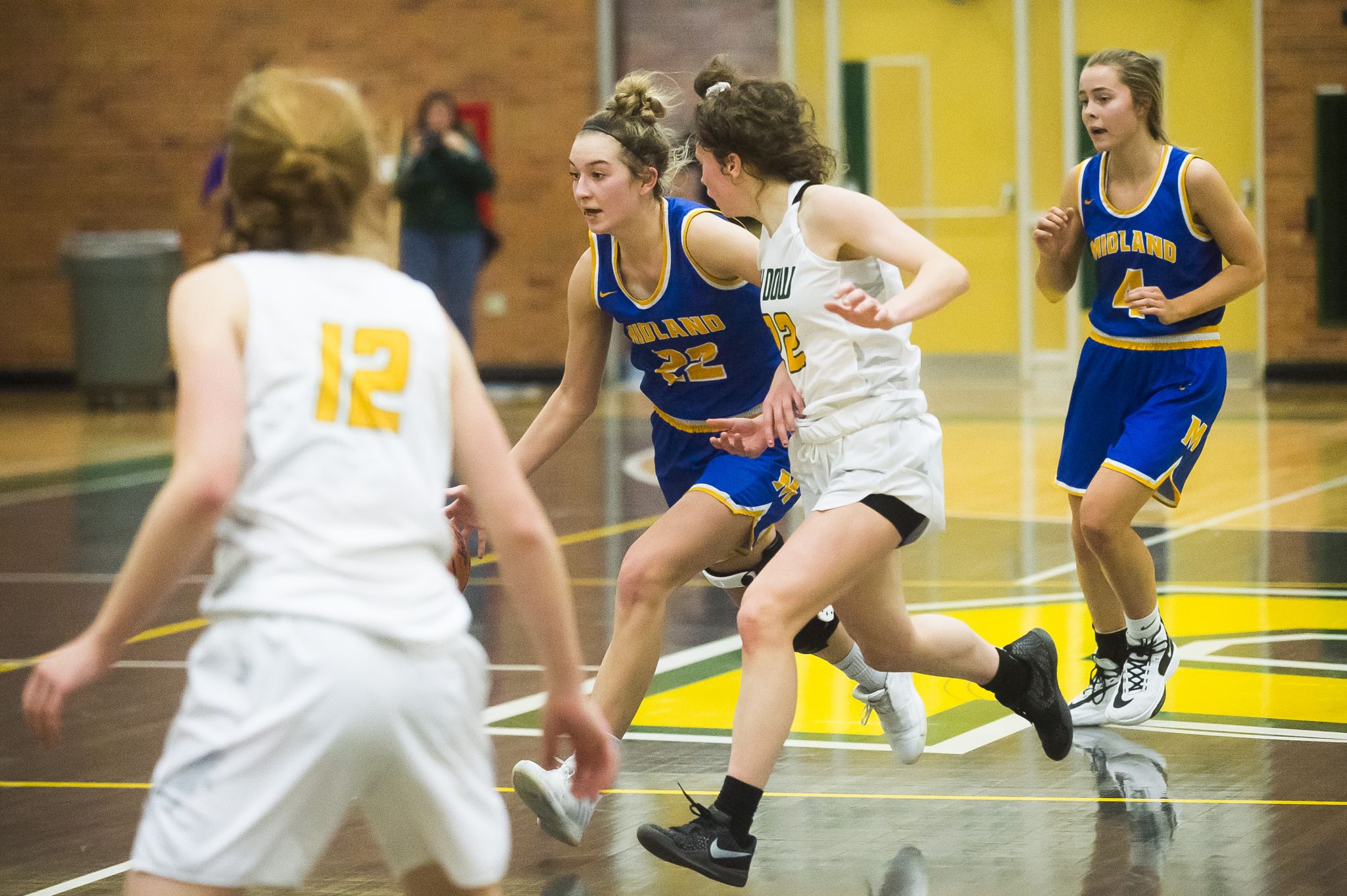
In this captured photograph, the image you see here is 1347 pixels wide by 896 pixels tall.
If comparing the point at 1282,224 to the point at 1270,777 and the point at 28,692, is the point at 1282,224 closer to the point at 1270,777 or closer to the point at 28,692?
the point at 1270,777

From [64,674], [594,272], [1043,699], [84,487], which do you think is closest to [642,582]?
[594,272]

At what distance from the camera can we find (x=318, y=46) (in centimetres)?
1789

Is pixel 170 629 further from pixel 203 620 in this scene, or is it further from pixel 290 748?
pixel 290 748

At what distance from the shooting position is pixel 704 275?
15.7 feet

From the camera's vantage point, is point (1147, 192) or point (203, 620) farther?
point (203, 620)

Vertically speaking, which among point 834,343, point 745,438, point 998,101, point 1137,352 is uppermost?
point 998,101

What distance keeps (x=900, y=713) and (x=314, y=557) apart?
2.83 meters

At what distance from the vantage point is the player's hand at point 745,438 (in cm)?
441

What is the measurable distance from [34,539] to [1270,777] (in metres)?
6.90

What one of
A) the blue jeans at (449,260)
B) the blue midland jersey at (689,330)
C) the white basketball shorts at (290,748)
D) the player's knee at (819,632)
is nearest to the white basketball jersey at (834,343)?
the blue midland jersey at (689,330)

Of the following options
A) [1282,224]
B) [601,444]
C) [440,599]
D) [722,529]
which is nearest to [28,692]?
[440,599]

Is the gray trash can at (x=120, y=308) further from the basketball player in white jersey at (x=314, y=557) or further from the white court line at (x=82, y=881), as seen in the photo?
the basketball player in white jersey at (x=314, y=557)

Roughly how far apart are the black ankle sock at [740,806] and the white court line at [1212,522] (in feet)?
13.3

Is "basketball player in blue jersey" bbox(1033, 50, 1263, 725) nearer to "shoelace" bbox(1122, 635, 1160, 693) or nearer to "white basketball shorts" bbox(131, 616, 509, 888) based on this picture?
"shoelace" bbox(1122, 635, 1160, 693)
